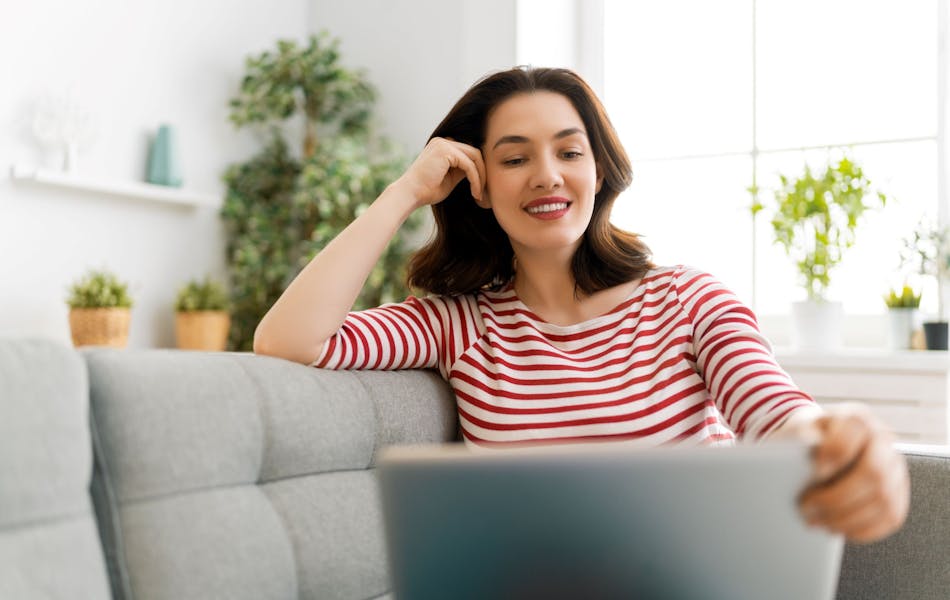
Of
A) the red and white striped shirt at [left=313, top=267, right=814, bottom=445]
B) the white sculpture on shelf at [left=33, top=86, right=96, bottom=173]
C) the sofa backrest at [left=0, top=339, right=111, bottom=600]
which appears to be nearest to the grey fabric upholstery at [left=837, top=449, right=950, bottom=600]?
the red and white striped shirt at [left=313, top=267, right=814, bottom=445]

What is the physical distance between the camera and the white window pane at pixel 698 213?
3.37 meters

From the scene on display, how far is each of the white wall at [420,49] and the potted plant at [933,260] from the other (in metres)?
1.52

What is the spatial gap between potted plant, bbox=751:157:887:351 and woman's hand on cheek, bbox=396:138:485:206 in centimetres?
175

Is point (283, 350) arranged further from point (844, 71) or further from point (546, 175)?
point (844, 71)

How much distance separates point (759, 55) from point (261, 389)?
2.80 metres

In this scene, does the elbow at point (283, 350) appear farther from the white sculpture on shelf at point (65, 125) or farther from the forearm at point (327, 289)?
the white sculpture on shelf at point (65, 125)

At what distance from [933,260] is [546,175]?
2.00 metres

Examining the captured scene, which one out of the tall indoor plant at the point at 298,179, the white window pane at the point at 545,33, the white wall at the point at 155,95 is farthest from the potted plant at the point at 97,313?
the white window pane at the point at 545,33

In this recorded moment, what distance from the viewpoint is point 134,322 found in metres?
3.37

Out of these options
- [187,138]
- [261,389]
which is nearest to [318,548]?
[261,389]

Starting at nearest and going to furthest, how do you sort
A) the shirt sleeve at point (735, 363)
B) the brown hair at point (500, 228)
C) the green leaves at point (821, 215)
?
the shirt sleeve at point (735, 363)
the brown hair at point (500, 228)
the green leaves at point (821, 215)

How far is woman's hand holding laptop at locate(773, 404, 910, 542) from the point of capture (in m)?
0.57

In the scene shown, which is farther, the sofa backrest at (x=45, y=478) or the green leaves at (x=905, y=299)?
the green leaves at (x=905, y=299)

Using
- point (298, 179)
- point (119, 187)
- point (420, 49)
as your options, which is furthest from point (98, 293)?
point (420, 49)
